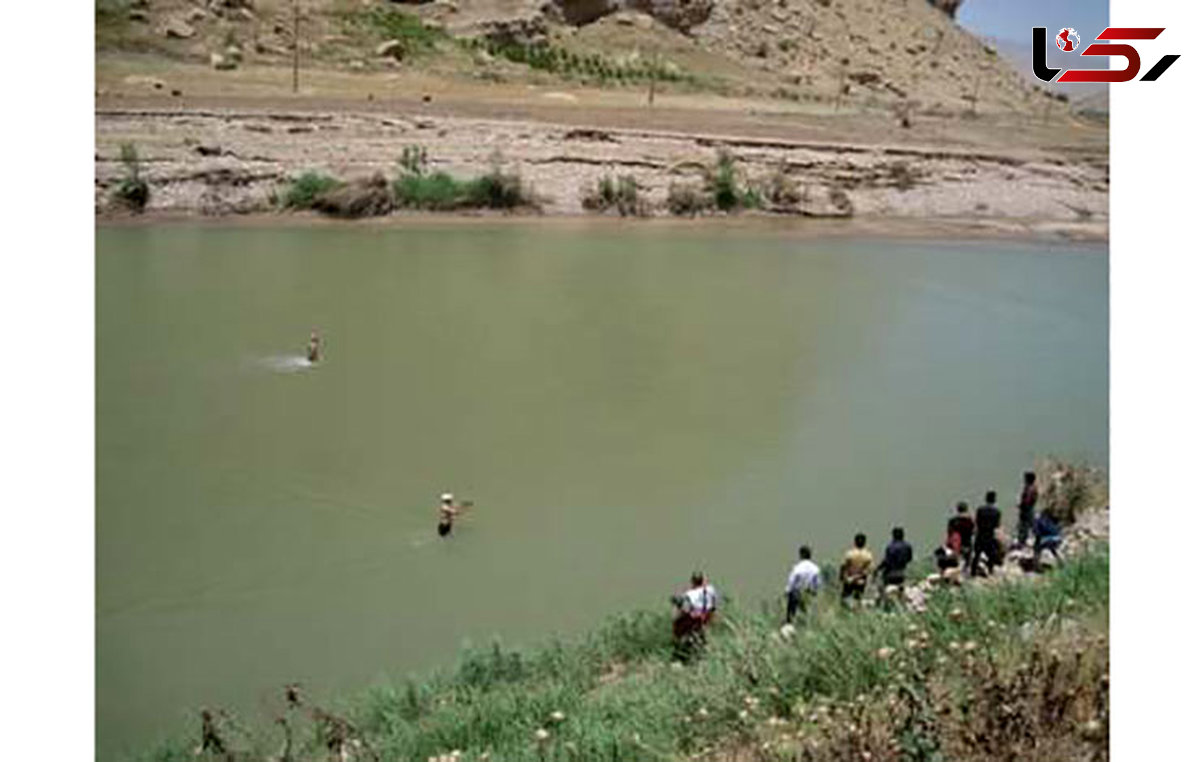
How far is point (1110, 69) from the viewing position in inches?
137

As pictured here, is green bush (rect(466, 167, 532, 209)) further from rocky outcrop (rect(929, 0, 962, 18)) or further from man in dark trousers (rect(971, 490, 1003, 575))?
rocky outcrop (rect(929, 0, 962, 18))

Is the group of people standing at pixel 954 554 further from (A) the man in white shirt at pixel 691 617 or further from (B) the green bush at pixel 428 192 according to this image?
(B) the green bush at pixel 428 192

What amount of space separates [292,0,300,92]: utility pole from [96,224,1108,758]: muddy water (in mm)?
8138

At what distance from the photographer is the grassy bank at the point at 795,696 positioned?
11.4 feet

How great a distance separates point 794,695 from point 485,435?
7.91 metres

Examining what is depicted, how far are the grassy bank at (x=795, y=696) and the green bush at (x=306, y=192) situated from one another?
1863 cm

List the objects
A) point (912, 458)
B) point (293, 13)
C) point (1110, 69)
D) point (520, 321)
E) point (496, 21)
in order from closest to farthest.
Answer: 1. point (1110, 69)
2. point (912, 458)
3. point (520, 321)
4. point (293, 13)
5. point (496, 21)

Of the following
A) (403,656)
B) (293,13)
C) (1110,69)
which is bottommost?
(403,656)

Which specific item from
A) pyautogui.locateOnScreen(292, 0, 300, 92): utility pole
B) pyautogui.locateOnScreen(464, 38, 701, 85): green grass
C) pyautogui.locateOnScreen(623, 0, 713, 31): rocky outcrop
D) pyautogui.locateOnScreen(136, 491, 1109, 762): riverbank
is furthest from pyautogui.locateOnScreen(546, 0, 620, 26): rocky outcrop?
pyautogui.locateOnScreen(136, 491, 1109, 762): riverbank

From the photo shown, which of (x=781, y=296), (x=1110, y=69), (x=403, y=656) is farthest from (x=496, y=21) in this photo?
(x=1110, y=69)

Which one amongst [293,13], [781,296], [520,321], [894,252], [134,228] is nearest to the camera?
[520,321]

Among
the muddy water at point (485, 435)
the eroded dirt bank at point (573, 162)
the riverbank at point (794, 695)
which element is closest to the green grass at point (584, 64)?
the eroded dirt bank at point (573, 162)
